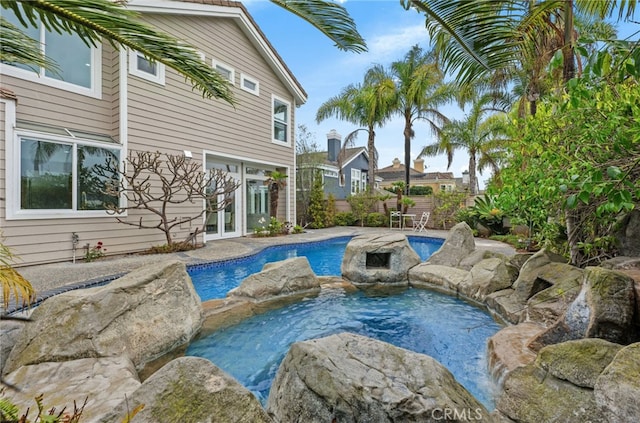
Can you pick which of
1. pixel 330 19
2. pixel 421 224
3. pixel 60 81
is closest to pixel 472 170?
pixel 421 224

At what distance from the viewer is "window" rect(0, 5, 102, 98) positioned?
6.19 metres

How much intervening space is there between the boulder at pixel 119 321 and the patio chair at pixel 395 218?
12188mm

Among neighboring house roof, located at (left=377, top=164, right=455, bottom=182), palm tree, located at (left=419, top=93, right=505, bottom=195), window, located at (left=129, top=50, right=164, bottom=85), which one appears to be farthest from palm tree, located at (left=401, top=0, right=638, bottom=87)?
neighboring house roof, located at (left=377, top=164, right=455, bottom=182)

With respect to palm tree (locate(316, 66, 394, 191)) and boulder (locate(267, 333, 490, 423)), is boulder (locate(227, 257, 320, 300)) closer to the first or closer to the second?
boulder (locate(267, 333, 490, 423))

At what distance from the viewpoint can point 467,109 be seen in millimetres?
17734

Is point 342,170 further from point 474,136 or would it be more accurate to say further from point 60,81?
point 60,81

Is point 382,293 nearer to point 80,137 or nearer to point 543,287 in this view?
point 543,287

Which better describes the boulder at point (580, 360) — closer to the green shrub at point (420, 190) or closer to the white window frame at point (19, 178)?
the white window frame at point (19, 178)

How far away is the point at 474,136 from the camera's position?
1817 cm

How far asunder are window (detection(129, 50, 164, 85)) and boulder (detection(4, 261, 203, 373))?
6234mm

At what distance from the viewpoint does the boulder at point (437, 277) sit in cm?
554

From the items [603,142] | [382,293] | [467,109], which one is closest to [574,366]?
[603,142]

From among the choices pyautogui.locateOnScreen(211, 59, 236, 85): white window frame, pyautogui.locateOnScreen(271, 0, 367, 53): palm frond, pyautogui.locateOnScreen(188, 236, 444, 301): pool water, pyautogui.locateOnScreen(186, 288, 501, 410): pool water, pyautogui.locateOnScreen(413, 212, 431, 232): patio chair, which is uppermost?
pyautogui.locateOnScreen(211, 59, 236, 85): white window frame

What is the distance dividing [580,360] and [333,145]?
21.6 meters
